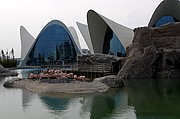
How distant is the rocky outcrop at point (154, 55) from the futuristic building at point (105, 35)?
13.5 m

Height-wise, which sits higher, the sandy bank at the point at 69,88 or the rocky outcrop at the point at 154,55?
the rocky outcrop at the point at 154,55

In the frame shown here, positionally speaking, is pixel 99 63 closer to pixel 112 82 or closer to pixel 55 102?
pixel 112 82

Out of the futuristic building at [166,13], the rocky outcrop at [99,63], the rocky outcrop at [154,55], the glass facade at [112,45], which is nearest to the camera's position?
the rocky outcrop at [154,55]

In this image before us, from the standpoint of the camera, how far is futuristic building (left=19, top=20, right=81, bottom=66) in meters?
48.0

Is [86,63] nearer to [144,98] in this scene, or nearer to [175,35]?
[175,35]

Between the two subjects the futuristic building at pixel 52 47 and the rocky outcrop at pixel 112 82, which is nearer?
the rocky outcrop at pixel 112 82

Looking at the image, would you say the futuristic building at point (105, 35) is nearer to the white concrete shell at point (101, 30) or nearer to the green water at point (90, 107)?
the white concrete shell at point (101, 30)

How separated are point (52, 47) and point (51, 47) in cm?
19

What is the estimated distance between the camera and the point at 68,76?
14672 millimetres

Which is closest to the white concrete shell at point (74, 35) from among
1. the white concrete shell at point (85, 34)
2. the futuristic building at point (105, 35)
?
the white concrete shell at point (85, 34)

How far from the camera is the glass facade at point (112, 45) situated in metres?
38.3

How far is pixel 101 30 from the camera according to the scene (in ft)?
128

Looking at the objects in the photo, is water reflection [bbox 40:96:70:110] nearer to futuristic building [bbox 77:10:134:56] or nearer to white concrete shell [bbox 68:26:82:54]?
futuristic building [bbox 77:10:134:56]

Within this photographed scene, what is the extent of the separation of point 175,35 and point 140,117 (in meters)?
16.3
